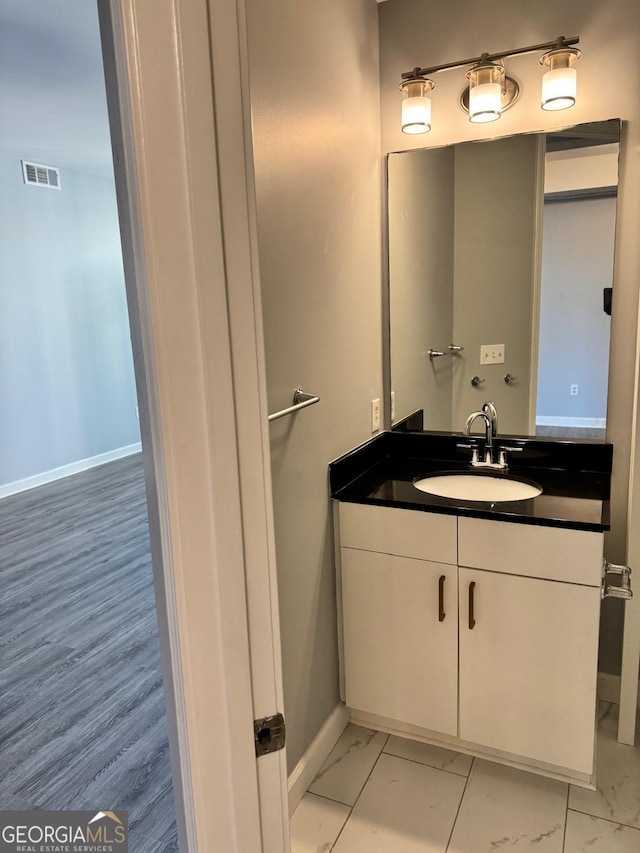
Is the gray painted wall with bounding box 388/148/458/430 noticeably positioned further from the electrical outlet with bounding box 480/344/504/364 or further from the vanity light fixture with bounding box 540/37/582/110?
the vanity light fixture with bounding box 540/37/582/110

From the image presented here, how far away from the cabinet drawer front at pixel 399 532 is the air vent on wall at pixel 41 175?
4.33 m

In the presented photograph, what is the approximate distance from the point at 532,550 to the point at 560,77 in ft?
4.53

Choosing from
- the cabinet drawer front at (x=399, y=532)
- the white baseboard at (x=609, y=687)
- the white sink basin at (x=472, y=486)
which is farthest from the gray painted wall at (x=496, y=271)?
the white baseboard at (x=609, y=687)

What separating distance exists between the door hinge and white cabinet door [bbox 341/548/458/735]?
1023 millimetres

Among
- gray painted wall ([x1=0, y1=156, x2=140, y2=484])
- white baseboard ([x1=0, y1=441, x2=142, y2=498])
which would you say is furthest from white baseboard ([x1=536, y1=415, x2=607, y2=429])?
gray painted wall ([x1=0, y1=156, x2=140, y2=484])

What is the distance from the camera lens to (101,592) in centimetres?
306

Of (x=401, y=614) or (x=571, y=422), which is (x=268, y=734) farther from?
(x=571, y=422)

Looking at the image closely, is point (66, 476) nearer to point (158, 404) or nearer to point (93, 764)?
point (93, 764)

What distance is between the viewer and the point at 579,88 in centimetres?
185

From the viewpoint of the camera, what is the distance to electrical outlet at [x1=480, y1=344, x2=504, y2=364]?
218cm

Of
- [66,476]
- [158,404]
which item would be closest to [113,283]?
[66,476]

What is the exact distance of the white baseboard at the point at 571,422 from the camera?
2.00 metres

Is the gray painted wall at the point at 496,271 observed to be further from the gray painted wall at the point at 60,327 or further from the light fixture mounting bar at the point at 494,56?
the gray painted wall at the point at 60,327

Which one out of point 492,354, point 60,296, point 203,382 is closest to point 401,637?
point 492,354
